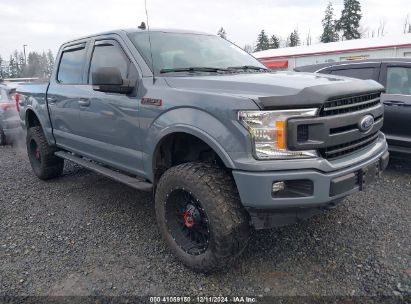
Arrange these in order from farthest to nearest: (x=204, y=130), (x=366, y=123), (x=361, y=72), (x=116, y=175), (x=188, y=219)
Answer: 1. (x=361, y=72)
2. (x=116, y=175)
3. (x=188, y=219)
4. (x=366, y=123)
5. (x=204, y=130)

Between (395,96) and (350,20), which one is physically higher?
(350,20)

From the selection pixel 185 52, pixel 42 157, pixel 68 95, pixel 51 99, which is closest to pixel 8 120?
pixel 42 157

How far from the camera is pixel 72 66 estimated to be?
4.66 m

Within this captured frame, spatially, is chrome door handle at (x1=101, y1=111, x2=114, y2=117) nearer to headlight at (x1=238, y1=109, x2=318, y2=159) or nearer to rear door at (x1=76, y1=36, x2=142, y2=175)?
rear door at (x1=76, y1=36, x2=142, y2=175)

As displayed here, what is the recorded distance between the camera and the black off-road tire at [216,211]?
2594 mm

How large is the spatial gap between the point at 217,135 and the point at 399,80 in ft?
13.1

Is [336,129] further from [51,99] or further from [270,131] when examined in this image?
[51,99]

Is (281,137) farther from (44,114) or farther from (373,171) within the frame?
(44,114)

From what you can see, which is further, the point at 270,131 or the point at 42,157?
the point at 42,157

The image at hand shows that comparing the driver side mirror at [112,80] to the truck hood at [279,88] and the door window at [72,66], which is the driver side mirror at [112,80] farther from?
the door window at [72,66]

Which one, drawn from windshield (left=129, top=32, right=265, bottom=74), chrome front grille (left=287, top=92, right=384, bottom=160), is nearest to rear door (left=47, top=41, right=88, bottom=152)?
windshield (left=129, top=32, right=265, bottom=74)

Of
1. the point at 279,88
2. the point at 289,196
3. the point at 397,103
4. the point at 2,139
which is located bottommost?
the point at 2,139

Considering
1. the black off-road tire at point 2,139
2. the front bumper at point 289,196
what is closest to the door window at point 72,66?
the front bumper at point 289,196

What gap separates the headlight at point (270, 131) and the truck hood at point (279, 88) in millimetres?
53
